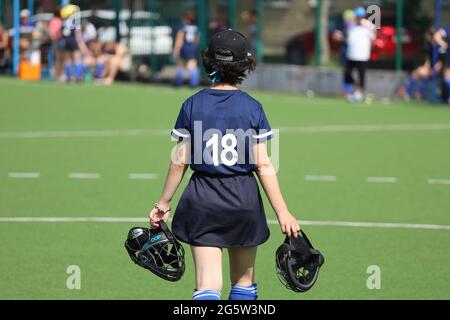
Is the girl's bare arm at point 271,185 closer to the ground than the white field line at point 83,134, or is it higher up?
higher up

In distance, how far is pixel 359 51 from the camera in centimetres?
2791

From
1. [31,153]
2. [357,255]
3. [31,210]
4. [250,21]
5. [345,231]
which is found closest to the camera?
[357,255]

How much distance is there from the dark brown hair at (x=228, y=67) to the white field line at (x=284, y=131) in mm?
13578

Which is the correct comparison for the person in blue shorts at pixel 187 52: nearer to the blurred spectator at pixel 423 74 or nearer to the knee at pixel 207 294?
the blurred spectator at pixel 423 74

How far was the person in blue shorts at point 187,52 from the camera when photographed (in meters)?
30.9

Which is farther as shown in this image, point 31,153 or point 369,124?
point 369,124

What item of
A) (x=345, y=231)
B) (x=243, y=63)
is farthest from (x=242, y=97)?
(x=345, y=231)

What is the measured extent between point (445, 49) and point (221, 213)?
20773mm

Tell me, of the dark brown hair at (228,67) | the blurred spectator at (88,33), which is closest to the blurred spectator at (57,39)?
the blurred spectator at (88,33)

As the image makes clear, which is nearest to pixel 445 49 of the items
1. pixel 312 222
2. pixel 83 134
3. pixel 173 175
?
pixel 83 134

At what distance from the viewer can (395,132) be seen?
21750mm

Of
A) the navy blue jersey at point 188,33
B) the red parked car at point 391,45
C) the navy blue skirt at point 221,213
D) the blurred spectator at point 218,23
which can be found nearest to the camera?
the navy blue skirt at point 221,213

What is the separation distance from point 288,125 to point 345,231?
10.7 meters

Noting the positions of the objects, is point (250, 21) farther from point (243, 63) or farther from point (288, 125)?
point (243, 63)
